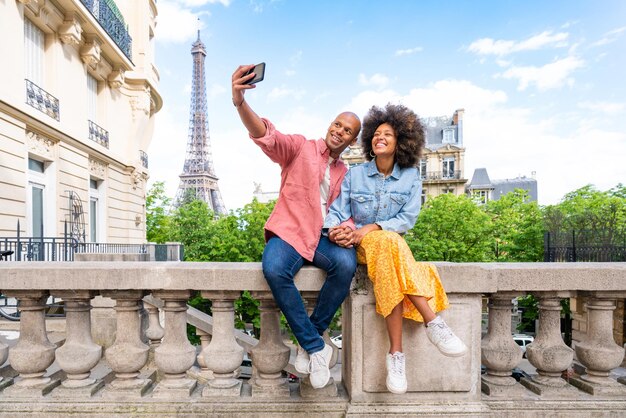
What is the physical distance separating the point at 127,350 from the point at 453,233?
25.2m

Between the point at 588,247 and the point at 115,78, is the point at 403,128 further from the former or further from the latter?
the point at 115,78

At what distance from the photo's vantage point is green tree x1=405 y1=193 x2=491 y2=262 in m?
24.3

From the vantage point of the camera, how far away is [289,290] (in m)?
2.41

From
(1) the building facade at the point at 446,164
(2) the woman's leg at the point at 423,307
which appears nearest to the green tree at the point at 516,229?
(1) the building facade at the point at 446,164

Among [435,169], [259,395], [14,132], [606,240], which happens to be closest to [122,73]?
[14,132]

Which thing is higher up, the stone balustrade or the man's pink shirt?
the man's pink shirt

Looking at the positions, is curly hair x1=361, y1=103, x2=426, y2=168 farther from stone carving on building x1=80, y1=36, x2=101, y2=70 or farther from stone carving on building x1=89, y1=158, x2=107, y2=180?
stone carving on building x1=89, y1=158, x2=107, y2=180

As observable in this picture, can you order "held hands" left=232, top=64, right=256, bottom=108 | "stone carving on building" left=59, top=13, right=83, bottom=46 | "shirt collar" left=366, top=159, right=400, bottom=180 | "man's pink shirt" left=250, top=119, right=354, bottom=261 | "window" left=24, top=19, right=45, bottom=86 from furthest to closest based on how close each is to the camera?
"stone carving on building" left=59, top=13, right=83, bottom=46, "window" left=24, top=19, right=45, bottom=86, "shirt collar" left=366, top=159, right=400, bottom=180, "man's pink shirt" left=250, top=119, right=354, bottom=261, "held hands" left=232, top=64, right=256, bottom=108

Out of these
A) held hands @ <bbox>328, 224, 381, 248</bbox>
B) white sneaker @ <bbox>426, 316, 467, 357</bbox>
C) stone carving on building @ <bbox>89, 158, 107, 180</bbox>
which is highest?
stone carving on building @ <bbox>89, 158, 107, 180</bbox>

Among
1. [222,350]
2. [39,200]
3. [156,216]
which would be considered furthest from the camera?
[156,216]

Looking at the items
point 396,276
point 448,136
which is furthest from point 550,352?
point 448,136

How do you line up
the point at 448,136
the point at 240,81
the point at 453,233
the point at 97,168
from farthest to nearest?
the point at 448,136, the point at 453,233, the point at 97,168, the point at 240,81

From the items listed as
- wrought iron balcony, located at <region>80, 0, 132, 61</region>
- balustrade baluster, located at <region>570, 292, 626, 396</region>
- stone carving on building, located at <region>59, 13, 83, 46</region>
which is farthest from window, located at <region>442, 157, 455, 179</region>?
balustrade baluster, located at <region>570, 292, 626, 396</region>

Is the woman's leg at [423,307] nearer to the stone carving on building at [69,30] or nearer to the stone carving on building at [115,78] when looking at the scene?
the stone carving on building at [69,30]
